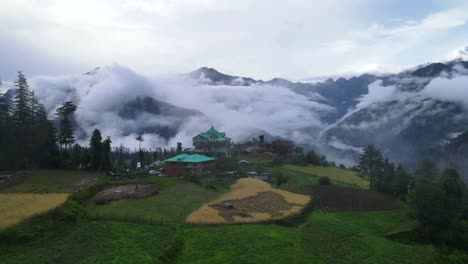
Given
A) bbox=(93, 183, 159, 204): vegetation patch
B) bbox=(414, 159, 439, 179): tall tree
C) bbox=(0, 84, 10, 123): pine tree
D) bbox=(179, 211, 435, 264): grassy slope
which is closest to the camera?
bbox=(179, 211, 435, 264): grassy slope

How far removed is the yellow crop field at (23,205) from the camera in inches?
1154

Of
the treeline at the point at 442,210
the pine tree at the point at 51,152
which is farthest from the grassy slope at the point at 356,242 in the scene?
the pine tree at the point at 51,152

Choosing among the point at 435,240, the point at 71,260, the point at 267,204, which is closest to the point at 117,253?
the point at 71,260

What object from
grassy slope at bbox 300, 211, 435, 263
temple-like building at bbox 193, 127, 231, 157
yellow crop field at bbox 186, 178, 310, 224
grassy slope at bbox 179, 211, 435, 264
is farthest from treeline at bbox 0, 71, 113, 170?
grassy slope at bbox 300, 211, 435, 263

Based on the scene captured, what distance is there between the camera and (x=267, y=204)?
144ft

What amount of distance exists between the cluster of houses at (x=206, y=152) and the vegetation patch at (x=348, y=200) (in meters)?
26.0

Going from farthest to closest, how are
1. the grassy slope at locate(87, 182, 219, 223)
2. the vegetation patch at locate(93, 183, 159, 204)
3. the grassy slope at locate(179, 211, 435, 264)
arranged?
the vegetation patch at locate(93, 183, 159, 204), the grassy slope at locate(87, 182, 219, 223), the grassy slope at locate(179, 211, 435, 264)

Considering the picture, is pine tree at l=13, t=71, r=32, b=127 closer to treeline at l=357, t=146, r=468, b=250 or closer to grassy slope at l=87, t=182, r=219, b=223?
grassy slope at l=87, t=182, r=219, b=223

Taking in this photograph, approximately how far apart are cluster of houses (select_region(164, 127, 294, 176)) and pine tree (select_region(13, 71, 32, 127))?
29.6 metres

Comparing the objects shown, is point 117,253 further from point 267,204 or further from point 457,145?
point 457,145

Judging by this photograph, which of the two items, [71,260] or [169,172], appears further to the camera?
[169,172]

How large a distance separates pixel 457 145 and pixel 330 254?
11058cm

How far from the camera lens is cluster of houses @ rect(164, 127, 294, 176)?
67.0 meters

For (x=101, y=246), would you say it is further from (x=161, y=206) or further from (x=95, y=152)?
(x=95, y=152)
